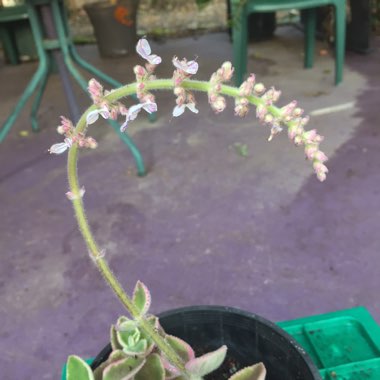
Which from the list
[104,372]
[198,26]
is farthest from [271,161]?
[198,26]

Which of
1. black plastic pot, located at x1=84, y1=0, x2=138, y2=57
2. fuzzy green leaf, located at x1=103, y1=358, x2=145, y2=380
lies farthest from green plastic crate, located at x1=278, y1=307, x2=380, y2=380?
black plastic pot, located at x1=84, y1=0, x2=138, y2=57

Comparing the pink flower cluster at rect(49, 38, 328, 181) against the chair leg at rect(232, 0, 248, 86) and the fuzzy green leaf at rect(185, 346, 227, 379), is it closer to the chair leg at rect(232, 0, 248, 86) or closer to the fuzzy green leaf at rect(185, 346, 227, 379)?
the fuzzy green leaf at rect(185, 346, 227, 379)

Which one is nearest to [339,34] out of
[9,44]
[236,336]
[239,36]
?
[239,36]

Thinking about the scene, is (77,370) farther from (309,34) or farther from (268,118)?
(309,34)

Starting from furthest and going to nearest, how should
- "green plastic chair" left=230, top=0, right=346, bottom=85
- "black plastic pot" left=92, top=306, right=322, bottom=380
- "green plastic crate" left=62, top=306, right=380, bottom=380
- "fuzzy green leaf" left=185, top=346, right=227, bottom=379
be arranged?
1. "green plastic chair" left=230, top=0, right=346, bottom=85
2. "green plastic crate" left=62, top=306, right=380, bottom=380
3. "black plastic pot" left=92, top=306, right=322, bottom=380
4. "fuzzy green leaf" left=185, top=346, right=227, bottom=379

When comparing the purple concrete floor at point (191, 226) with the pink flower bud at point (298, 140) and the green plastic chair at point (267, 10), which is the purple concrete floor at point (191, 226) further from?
the pink flower bud at point (298, 140)

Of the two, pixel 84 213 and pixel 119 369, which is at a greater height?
pixel 84 213

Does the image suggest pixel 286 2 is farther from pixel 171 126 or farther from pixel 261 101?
pixel 261 101
